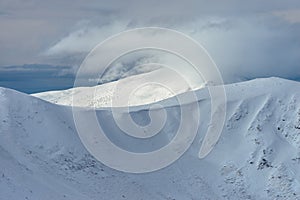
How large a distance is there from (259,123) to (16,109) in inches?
1235

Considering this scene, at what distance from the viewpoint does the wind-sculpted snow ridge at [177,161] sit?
5312 centimetres

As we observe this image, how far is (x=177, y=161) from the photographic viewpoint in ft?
219

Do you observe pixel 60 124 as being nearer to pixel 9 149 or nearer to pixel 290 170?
pixel 9 149

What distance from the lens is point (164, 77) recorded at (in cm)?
18125

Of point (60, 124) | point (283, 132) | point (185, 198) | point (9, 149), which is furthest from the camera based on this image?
point (283, 132)

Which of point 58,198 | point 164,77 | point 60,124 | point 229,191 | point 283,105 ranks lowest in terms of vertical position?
point 58,198

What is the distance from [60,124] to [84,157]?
6075mm

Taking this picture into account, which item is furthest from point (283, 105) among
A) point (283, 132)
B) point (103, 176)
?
point (103, 176)

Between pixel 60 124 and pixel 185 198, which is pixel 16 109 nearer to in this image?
pixel 60 124

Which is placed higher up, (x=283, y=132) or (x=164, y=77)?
(x=164, y=77)

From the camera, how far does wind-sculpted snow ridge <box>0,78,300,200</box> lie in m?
53.1

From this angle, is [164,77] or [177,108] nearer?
[177,108]

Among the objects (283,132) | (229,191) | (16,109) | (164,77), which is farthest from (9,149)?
(164,77)

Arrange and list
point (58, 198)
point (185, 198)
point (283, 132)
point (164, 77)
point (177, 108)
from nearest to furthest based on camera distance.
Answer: point (58, 198), point (185, 198), point (283, 132), point (177, 108), point (164, 77)
